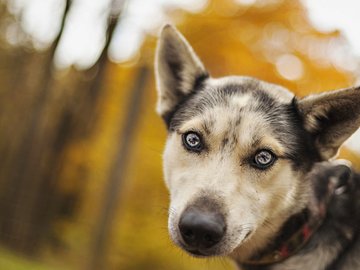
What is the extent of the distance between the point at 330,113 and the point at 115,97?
7672 millimetres

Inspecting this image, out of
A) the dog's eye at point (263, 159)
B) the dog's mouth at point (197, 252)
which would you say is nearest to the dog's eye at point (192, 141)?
the dog's eye at point (263, 159)

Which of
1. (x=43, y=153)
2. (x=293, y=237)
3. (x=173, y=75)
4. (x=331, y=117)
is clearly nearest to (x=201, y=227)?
(x=293, y=237)

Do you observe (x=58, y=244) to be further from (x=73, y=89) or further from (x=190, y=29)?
(x=190, y=29)

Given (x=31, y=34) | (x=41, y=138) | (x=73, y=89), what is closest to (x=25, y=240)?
(x=41, y=138)

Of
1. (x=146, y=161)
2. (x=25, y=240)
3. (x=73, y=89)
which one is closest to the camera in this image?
(x=146, y=161)

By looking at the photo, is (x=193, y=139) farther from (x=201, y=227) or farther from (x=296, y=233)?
(x=296, y=233)

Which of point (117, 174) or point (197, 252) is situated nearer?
A: point (197, 252)

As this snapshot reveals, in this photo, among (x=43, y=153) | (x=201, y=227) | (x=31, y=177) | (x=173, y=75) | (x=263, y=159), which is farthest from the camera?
(x=43, y=153)

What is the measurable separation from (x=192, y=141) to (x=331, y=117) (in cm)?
102

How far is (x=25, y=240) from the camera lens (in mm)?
10258

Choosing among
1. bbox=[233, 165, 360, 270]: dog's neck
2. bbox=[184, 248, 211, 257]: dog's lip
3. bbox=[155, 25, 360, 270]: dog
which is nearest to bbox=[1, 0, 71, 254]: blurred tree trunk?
bbox=[155, 25, 360, 270]: dog

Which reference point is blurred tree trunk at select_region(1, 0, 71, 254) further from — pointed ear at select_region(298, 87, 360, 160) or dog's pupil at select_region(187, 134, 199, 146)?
pointed ear at select_region(298, 87, 360, 160)

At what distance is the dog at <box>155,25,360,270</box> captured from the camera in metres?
3.09

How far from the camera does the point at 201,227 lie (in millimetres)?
2842
